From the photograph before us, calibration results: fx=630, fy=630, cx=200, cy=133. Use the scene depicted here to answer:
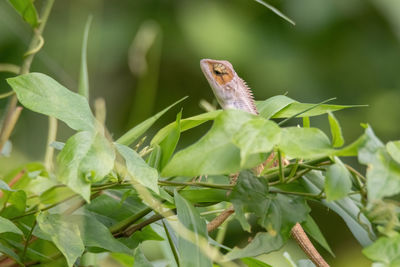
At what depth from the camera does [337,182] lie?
0.52 m

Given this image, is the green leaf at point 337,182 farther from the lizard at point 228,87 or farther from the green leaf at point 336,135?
the lizard at point 228,87

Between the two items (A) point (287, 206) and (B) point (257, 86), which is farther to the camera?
(B) point (257, 86)

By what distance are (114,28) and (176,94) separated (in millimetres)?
428

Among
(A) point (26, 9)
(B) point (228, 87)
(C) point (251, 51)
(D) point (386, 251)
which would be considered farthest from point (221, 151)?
(C) point (251, 51)

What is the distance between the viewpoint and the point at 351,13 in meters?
2.88

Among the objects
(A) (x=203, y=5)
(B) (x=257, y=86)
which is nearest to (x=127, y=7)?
(A) (x=203, y=5)

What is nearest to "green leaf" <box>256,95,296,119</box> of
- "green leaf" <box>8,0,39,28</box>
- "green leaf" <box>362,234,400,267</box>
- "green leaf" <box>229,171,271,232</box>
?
"green leaf" <box>229,171,271,232</box>

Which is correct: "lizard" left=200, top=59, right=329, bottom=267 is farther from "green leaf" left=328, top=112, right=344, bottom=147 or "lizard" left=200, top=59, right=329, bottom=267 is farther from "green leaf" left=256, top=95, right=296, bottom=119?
"green leaf" left=328, top=112, right=344, bottom=147

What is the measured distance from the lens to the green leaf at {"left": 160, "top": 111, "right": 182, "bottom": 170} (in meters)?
0.64

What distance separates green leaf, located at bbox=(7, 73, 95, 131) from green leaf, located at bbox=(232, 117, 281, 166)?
154 millimetres

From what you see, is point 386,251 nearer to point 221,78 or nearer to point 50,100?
point 50,100

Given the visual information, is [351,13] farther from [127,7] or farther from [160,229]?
[160,229]

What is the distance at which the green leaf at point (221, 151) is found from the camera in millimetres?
520

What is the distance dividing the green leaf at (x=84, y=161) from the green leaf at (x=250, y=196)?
124mm
